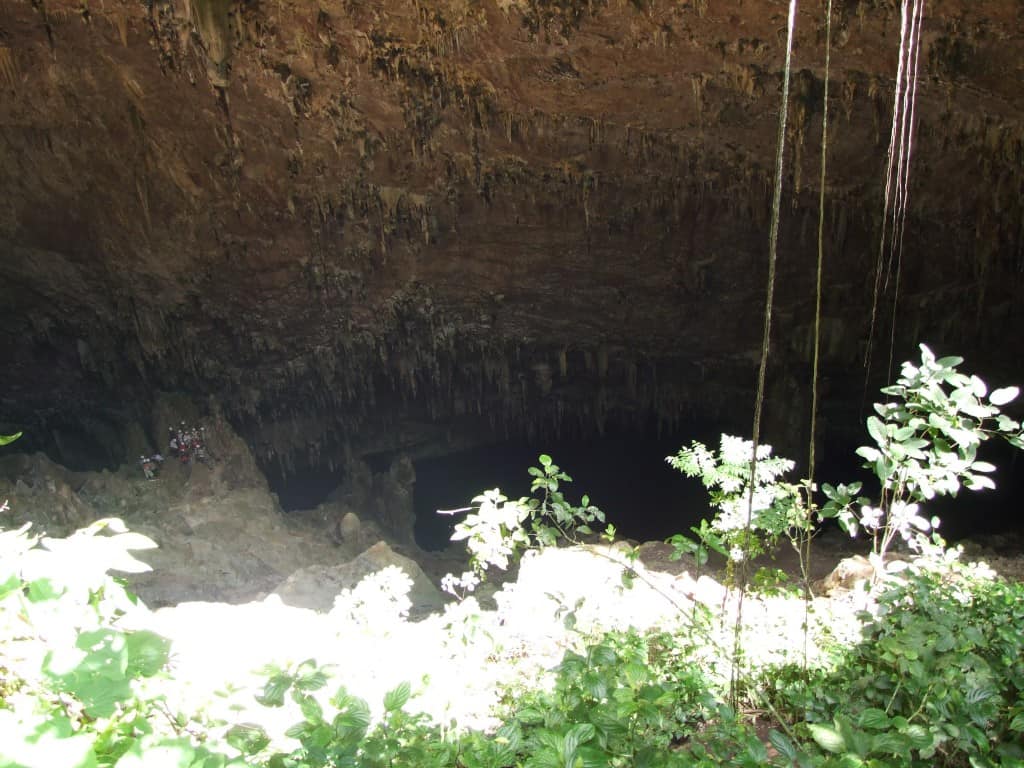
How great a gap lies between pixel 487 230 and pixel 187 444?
200 inches

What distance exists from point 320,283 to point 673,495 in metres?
7.12

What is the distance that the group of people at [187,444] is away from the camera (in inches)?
336

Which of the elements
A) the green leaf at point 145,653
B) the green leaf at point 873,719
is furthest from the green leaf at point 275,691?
the green leaf at point 873,719

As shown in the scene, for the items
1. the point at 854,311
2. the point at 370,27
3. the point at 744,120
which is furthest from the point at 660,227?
the point at 370,27

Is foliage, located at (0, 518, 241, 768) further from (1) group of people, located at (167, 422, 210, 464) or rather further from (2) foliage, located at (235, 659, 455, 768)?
(1) group of people, located at (167, 422, 210, 464)

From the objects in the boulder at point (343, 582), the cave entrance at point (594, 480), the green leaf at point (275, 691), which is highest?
the green leaf at point (275, 691)

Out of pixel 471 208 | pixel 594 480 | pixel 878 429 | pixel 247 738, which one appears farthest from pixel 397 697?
pixel 594 480

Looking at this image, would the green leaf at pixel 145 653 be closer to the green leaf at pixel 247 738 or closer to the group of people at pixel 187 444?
the green leaf at pixel 247 738

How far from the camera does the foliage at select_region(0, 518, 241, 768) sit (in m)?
0.91

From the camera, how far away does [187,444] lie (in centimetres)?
873

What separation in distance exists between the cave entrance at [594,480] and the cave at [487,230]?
0.08m

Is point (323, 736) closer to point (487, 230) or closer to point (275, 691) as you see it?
point (275, 691)

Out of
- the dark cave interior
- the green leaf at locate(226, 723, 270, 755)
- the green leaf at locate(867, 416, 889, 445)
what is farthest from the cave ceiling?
the green leaf at locate(226, 723, 270, 755)

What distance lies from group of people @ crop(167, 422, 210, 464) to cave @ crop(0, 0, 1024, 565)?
0.93 feet
